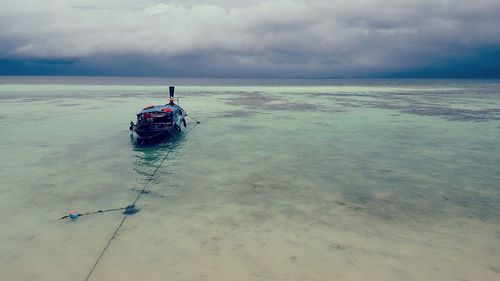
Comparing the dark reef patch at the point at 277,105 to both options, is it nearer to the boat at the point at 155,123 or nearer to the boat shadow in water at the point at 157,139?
the boat shadow in water at the point at 157,139

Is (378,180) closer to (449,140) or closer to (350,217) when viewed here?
(350,217)

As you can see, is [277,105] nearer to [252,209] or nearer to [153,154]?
[153,154]

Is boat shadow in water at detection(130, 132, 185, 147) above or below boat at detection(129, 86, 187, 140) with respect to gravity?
below

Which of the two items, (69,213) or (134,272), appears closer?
(134,272)

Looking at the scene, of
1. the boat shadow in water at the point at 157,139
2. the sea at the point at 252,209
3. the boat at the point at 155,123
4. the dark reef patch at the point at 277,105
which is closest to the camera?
the sea at the point at 252,209

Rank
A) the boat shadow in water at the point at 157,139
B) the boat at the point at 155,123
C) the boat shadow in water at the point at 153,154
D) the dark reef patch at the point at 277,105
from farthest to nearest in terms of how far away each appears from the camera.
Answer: the dark reef patch at the point at 277,105
the boat at the point at 155,123
the boat shadow in water at the point at 157,139
the boat shadow in water at the point at 153,154

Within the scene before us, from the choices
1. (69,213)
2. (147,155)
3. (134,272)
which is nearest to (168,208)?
(69,213)

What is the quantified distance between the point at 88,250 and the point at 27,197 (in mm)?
6221

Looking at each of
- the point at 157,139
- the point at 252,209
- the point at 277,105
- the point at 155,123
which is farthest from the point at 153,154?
the point at 277,105

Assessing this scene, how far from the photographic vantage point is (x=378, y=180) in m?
15.8

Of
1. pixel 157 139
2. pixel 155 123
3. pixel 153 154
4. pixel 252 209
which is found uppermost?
pixel 155 123

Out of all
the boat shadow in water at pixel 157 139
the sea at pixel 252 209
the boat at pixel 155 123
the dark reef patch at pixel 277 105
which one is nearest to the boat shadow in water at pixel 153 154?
the boat shadow in water at pixel 157 139

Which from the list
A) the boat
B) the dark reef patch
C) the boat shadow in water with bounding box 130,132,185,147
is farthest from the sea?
the dark reef patch

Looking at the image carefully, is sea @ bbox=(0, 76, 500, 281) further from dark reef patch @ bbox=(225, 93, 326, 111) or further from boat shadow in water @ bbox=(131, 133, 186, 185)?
dark reef patch @ bbox=(225, 93, 326, 111)
